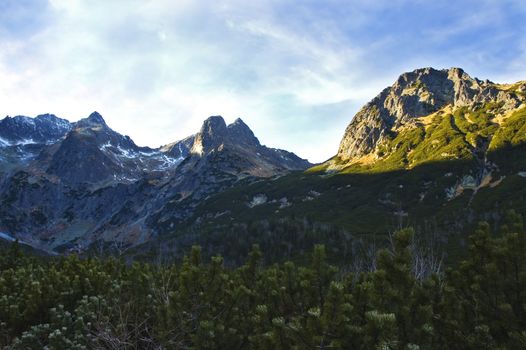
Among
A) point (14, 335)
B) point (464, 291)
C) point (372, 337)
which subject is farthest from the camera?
point (14, 335)

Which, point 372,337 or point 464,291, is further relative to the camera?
point 464,291

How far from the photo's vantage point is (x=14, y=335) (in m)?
13.7

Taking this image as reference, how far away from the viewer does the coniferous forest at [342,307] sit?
22.7ft

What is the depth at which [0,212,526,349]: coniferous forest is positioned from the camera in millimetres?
6913

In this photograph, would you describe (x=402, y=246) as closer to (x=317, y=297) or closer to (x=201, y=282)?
(x=317, y=297)

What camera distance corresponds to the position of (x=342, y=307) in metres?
6.73

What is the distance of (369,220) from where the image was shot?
196 meters

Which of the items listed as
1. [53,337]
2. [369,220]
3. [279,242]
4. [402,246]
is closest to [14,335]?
[53,337]

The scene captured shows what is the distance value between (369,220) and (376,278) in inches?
7653

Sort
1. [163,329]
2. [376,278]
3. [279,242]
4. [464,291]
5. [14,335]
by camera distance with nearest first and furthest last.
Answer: [376,278] → [464,291] → [163,329] → [14,335] → [279,242]

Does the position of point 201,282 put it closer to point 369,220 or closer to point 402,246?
point 402,246

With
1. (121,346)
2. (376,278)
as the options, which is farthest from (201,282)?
(376,278)

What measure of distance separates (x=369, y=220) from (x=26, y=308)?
19037cm

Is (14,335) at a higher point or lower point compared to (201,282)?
lower
